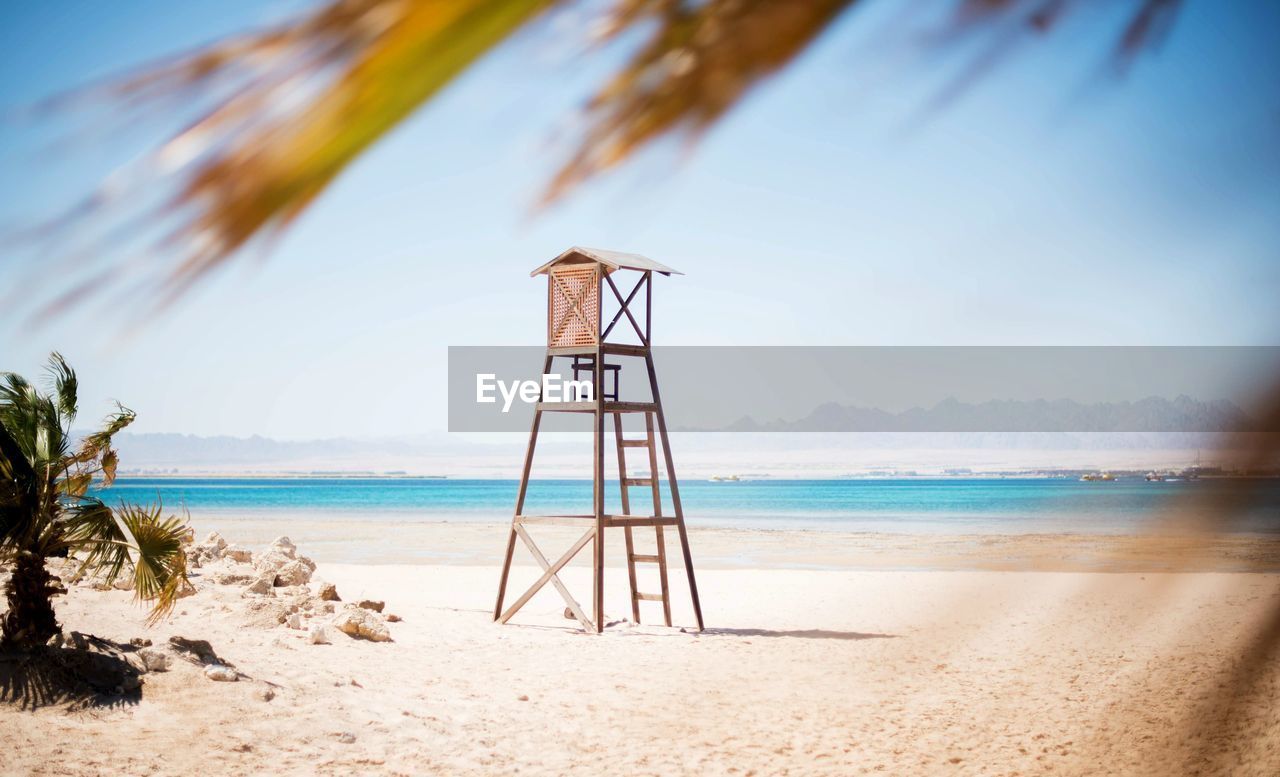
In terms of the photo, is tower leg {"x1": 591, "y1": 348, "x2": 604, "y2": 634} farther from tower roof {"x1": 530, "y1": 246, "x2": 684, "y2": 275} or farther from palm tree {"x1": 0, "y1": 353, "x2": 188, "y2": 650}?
palm tree {"x1": 0, "y1": 353, "x2": 188, "y2": 650}

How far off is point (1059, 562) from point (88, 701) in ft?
24.5

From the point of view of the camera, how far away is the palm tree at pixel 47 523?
7273 millimetres

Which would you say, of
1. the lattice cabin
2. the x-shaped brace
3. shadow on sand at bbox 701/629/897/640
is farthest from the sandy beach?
the lattice cabin

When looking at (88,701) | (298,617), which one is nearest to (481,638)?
(298,617)

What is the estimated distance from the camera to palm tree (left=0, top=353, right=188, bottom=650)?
286 inches

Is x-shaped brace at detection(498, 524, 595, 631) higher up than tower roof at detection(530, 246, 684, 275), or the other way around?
tower roof at detection(530, 246, 684, 275)

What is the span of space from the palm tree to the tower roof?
18.1ft

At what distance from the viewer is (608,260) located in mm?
11617

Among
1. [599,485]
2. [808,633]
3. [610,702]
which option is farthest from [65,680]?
[808,633]

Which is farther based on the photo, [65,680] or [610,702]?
[610,702]

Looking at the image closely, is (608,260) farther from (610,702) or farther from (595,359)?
(610,702)

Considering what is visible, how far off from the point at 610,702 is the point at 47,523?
449 centimetres

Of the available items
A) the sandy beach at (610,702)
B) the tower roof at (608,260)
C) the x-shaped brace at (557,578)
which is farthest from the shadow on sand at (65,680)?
the tower roof at (608,260)

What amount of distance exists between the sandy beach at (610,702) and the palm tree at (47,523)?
0.81 metres
